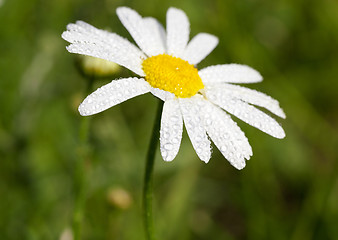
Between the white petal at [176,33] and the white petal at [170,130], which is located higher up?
the white petal at [176,33]

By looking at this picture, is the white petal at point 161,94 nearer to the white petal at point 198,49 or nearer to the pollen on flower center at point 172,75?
the pollen on flower center at point 172,75

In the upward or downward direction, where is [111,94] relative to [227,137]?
downward

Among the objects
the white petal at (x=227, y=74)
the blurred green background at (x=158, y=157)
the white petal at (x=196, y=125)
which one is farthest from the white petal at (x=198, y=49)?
the blurred green background at (x=158, y=157)

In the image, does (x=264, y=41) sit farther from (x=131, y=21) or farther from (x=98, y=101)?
(x=98, y=101)

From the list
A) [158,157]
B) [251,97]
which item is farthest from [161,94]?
[158,157]

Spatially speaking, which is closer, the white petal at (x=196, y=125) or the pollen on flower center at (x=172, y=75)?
the white petal at (x=196, y=125)

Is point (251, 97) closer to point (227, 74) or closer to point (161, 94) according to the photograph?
point (227, 74)

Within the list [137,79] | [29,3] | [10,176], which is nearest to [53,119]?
[10,176]
